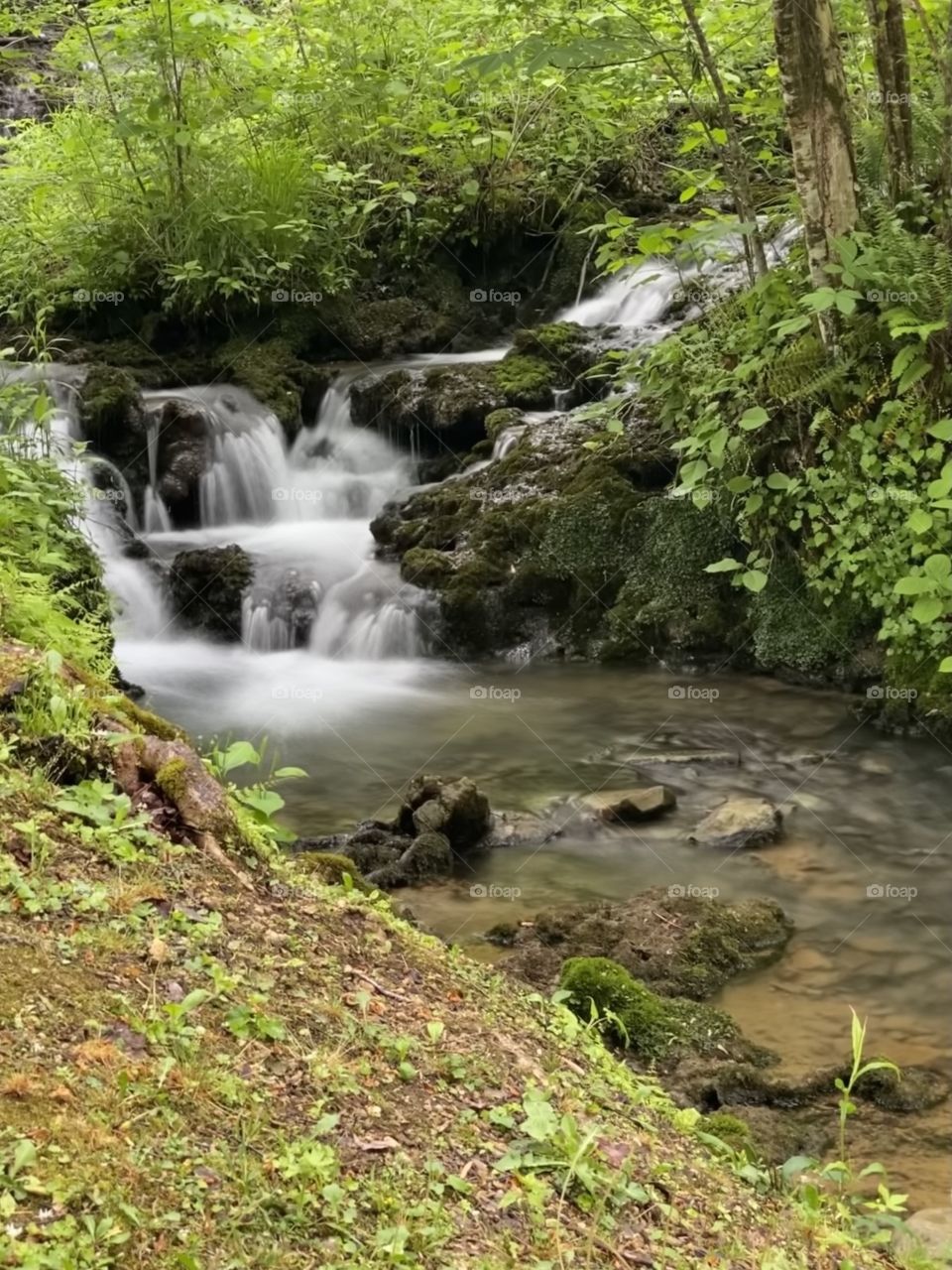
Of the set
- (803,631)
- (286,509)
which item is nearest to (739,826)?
(803,631)

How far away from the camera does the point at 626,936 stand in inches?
214

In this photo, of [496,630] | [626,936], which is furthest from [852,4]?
[626,936]

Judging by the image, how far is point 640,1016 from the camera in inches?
177

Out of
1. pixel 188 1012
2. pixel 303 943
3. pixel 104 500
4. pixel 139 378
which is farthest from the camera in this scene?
pixel 139 378

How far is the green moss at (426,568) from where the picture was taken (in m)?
10.4

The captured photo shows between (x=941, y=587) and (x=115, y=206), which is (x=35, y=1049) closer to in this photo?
(x=941, y=587)

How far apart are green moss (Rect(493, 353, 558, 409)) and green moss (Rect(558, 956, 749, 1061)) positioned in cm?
805

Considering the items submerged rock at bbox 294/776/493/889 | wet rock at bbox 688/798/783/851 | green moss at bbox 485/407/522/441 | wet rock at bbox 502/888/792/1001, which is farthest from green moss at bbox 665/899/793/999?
green moss at bbox 485/407/522/441

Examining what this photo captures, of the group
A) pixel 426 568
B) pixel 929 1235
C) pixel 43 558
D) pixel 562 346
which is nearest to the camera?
pixel 929 1235

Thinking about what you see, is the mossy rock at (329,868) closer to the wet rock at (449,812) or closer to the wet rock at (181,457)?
the wet rock at (449,812)

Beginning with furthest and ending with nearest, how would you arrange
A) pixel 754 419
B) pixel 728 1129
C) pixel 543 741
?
pixel 543 741
pixel 754 419
pixel 728 1129

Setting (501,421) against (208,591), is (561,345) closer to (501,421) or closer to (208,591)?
(501,421)

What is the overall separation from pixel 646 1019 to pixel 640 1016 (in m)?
0.04

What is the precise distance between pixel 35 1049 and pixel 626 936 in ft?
11.8
